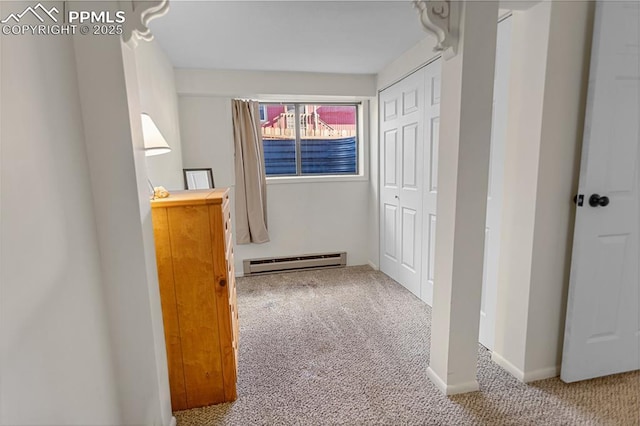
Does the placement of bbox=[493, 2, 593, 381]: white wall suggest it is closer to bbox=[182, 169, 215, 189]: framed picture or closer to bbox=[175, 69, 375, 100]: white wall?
bbox=[175, 69, 375, 100]: white wall

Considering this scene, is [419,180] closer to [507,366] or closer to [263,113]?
[507,366]

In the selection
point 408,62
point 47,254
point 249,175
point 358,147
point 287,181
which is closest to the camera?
point 47,254

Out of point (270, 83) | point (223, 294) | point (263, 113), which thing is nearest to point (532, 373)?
point (223, 294)

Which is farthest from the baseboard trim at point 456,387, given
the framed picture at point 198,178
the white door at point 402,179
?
the framed picture at point 198,178

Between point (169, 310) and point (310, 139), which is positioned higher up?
point (310, 139)

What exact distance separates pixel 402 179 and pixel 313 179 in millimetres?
1046

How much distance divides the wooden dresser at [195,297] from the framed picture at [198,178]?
175cm

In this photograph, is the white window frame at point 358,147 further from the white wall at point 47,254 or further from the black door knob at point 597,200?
the white wall at point 47,254

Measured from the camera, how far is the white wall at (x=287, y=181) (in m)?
3.14

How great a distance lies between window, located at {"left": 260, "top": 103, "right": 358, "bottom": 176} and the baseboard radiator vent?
3.26 ft

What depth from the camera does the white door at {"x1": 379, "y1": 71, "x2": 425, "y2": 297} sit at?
2.74 meters

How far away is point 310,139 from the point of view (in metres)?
3.68

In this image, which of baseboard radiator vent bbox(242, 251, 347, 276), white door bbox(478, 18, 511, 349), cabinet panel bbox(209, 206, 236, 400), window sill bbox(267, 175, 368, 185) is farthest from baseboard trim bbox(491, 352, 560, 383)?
window sill bbox(267, 175, 368, 185)

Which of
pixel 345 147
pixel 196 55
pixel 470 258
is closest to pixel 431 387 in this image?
pixel 470 258
